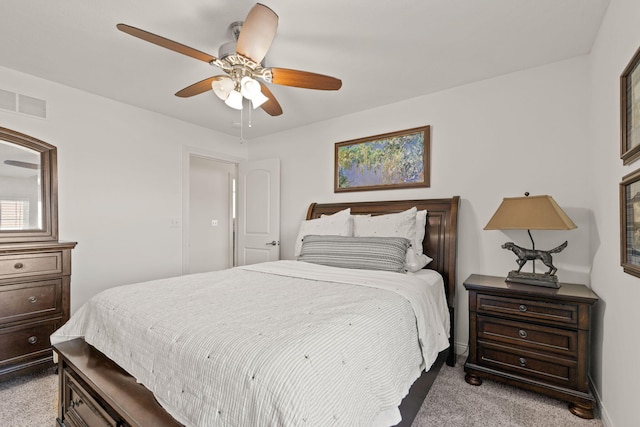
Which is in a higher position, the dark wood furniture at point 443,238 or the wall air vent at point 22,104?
the wall air vent at point 22,104

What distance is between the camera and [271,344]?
1040 millimetres

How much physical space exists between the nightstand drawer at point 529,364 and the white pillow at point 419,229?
0.84 metres

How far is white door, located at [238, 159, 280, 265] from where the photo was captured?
4.03 metres

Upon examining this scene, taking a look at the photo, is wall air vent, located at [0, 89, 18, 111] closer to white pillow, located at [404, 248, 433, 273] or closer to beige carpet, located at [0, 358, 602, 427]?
beige carpet, located at [0, 358, 602, 427]

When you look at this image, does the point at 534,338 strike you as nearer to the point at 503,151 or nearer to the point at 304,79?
the point at 503,151

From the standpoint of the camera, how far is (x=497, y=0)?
1.70 metres

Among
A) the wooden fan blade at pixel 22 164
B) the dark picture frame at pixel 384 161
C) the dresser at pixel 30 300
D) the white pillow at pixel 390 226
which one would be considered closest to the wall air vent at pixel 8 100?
the wooden fan blade at pixel 22 164

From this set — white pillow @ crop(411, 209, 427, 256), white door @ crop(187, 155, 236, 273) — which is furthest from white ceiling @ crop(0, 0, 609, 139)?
white door @ crop(187, 155, 236, 273)

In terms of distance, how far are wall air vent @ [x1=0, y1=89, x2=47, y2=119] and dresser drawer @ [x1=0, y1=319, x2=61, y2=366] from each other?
5.74ft

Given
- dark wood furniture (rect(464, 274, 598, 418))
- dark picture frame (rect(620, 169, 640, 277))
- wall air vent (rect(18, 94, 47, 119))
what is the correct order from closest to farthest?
dark picture frame (rect(620, 169, 640, 277)) < dark wood furniture (rect(464, 274, 598, 418)) < wall air vent (rect(18, 94, 47, 119))

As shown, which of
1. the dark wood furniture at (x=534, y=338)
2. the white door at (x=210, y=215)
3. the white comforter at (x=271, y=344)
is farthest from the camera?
the white door at (x=210, y=215)

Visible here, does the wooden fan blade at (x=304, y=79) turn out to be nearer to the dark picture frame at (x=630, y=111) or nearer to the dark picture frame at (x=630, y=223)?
the dark picture frame at (x=630, y=111)

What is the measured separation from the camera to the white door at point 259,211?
4.03m

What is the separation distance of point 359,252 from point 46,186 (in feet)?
9.13
